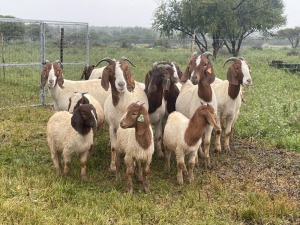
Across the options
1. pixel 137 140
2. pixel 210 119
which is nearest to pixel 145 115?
pixel 137 140

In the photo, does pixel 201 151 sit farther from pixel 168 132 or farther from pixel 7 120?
pixel 7 120

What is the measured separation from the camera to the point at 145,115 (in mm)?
5258

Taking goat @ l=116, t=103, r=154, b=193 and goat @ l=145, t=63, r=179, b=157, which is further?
goat @ l=145, t=63, r=179, b=157

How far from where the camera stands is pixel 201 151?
702 centimetres

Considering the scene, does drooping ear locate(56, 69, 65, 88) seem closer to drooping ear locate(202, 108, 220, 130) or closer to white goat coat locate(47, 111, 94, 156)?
white goat coat locate(47, 111, 94, 156)

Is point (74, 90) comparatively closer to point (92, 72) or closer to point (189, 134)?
point (92, 72)

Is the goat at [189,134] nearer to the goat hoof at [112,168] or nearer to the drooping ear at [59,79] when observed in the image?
the goat hoof at [112,168]

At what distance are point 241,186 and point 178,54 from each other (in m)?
20.5

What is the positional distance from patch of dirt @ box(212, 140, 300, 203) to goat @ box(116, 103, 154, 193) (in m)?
1.43

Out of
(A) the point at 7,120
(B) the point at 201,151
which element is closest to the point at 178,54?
(A) the point at 7,120

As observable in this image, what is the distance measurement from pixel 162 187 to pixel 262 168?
1898 millimetres

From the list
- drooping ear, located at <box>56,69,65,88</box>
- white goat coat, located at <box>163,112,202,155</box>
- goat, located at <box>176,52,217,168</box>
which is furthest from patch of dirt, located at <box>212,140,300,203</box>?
drooping ear, located at <box>56,69,65,88</box>

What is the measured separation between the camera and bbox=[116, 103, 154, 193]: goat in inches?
204

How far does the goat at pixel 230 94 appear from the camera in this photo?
275 inches
